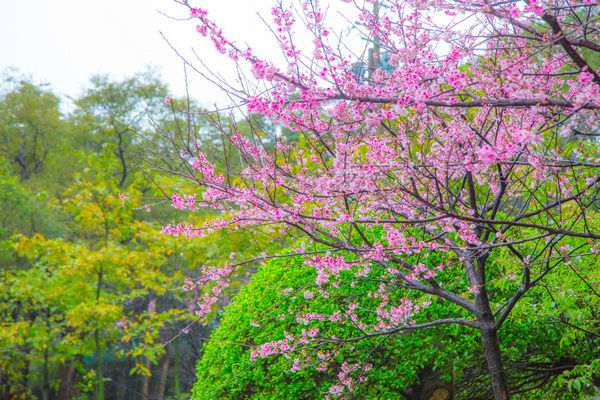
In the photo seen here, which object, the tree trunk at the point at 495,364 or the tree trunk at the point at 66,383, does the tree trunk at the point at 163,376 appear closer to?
the tree trunk at the point at 66,383

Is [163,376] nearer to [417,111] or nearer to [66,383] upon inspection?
[66,383]

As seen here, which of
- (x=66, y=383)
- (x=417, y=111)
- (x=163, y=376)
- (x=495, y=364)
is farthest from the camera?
(x=163, y=376)

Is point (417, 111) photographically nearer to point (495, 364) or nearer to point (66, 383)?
point (495, 364)

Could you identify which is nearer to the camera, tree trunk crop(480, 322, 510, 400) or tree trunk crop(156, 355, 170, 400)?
tree trunk crop(480, 322, 510, 400)

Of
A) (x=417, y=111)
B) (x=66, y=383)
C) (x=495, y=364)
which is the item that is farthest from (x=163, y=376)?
(x=417, y=111)

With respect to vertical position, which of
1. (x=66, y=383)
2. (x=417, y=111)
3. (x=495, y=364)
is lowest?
(x=66, y=383)

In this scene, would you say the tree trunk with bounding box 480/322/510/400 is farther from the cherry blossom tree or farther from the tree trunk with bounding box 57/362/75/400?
the tree trunk with bounding box 57/362/75/400

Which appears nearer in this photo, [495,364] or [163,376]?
[495,364]

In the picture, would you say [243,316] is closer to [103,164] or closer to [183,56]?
[183,56]

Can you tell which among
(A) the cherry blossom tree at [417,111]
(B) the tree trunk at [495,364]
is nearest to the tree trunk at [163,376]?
(A) the cherry blossom tree at [417,111]

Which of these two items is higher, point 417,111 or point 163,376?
point 417,111

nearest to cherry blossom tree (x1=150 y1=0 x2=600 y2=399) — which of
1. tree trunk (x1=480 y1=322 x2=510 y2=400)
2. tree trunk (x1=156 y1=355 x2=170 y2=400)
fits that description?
tree trunk (x1=480 y1=322 x2=510 y2=400)

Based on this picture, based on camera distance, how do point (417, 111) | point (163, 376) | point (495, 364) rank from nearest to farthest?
point (417, 111) → point (495, 364) → point (163, 376)

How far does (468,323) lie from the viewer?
148 inches
